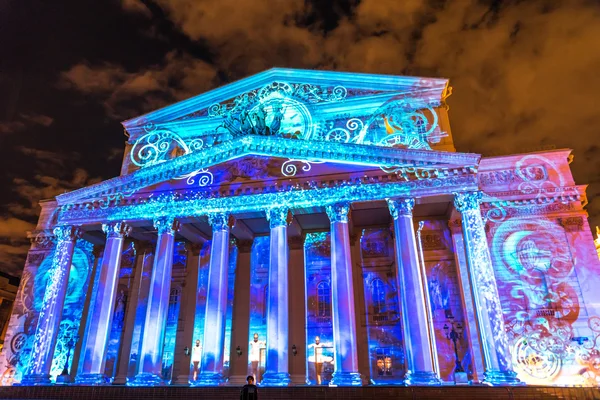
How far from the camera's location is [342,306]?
18.8 metres

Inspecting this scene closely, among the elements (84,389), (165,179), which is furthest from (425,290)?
(84,389)

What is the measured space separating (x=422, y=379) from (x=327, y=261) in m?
8.89

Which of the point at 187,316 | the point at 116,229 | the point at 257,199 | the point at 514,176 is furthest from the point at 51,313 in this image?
the point at 514,176

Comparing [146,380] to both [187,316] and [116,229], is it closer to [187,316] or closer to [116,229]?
[187,316]

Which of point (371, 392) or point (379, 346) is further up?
point (379, 346)

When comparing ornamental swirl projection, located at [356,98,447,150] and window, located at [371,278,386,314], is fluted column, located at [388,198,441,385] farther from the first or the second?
ornamental swirl projection, located at [356,98,447,150]

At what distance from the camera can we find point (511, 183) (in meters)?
23.2

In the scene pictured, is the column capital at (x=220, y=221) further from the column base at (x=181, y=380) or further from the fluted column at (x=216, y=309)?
the column base at (x=181, y=380)

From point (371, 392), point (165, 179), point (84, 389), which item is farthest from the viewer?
point (165, 179)

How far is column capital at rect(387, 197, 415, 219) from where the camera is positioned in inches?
792

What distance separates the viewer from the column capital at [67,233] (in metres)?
23.6

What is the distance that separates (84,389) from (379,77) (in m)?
22.5

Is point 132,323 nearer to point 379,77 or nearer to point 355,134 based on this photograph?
point 355,134

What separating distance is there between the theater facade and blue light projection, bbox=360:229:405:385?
0.07m
